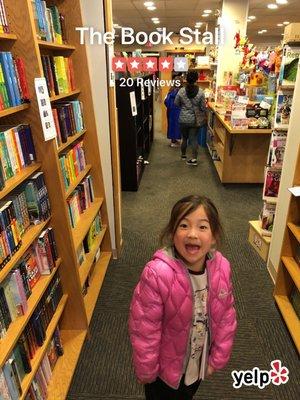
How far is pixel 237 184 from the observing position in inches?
177

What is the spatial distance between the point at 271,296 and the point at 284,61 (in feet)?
5.70

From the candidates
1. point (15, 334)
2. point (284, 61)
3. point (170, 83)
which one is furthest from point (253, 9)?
point (15, 334)

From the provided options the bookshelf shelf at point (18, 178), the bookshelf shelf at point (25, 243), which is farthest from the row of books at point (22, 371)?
the bookshelf shelf at point (18, 178)

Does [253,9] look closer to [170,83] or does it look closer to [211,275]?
[170,83]

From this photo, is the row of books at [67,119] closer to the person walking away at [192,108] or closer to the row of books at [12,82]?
the row of books at [12,82]

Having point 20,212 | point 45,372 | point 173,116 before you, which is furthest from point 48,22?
point 173,116

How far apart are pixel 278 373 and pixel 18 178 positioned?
1716 millimetres

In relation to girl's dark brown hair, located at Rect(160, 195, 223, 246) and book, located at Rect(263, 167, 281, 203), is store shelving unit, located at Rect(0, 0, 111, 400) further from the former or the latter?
book, located at Rect(263, 167, 281, 203)

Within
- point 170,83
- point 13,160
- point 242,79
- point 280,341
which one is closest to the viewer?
point 13,160

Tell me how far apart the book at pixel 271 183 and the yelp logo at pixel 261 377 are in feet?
4.28

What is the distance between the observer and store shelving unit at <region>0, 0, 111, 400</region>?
4.20 ft

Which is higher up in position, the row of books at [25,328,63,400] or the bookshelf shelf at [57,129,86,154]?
the bookshelf shelf at [57,129,86,154]

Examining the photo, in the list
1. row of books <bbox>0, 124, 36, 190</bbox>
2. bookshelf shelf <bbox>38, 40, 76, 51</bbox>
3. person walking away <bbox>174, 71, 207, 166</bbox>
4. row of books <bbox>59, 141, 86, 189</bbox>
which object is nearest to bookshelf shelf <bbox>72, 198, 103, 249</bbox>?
row of books <bbox>59, 141, 86, 189</bbox>

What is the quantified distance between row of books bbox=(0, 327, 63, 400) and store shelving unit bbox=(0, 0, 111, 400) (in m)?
0.04
